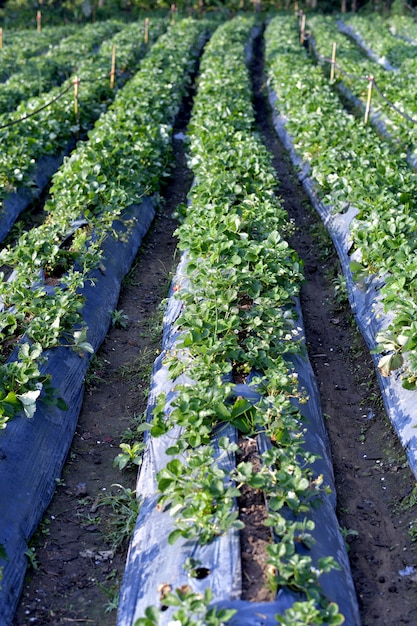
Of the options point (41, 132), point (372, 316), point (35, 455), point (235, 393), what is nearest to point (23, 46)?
point (41, 132)

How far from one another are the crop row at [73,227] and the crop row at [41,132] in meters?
0.57

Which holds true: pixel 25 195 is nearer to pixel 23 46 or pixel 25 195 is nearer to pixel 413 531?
pixel 413 531

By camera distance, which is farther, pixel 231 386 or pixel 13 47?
pixel 13 47

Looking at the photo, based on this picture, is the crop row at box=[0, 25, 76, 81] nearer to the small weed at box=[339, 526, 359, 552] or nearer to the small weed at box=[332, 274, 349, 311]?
the small weed at box=[332, 274, 349, 311]

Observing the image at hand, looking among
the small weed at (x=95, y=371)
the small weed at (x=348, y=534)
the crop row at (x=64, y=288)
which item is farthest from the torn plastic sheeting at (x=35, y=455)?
the small weed at (x=348, y=534)

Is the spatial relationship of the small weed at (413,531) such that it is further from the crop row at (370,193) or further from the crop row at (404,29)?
the crop row at (404,29)

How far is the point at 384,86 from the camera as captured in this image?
1462 centimetres

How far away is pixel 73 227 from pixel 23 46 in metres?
16.3

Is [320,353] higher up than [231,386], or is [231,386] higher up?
[231,386]

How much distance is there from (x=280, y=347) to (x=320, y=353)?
140cm

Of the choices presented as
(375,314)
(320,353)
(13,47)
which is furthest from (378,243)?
(13,47)

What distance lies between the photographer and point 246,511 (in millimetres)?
3994

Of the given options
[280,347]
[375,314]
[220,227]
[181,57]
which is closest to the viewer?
[280,347]

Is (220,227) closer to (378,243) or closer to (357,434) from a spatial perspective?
(378,243)
